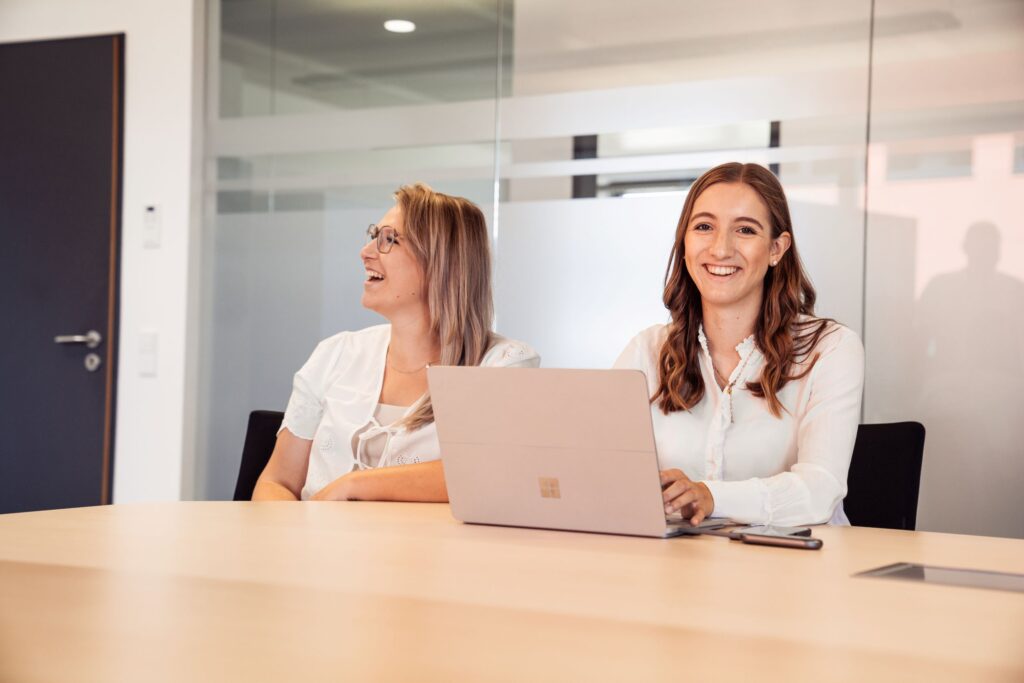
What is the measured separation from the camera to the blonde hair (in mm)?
2664

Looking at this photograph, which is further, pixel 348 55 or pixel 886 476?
pixel 348 55

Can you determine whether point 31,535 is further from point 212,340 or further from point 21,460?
point 21,460

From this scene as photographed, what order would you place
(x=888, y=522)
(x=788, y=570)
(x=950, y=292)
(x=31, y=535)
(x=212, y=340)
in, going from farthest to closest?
(x=212, y=340) < (x=950, y=292) < (x=888, y=522) < (x=31, y=535) < (x=788, y=570)

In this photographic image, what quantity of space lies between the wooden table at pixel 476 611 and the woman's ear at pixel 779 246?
1045mm

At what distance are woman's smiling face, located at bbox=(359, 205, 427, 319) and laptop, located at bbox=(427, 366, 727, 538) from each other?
0.94 m

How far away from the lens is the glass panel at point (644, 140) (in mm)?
3424

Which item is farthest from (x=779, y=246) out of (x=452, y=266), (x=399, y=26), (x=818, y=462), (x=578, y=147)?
(x=399, y=26)

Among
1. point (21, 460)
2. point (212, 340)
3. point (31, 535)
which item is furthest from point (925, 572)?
point (21, 460)

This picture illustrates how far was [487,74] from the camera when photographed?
395 cm

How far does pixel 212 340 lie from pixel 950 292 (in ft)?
8.78

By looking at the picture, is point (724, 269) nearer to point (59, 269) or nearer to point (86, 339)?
point (86, 339)

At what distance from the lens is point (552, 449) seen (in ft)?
5.47

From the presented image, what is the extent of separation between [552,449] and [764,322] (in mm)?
935

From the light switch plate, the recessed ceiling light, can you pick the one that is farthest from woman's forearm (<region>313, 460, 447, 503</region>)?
the light switch plate
